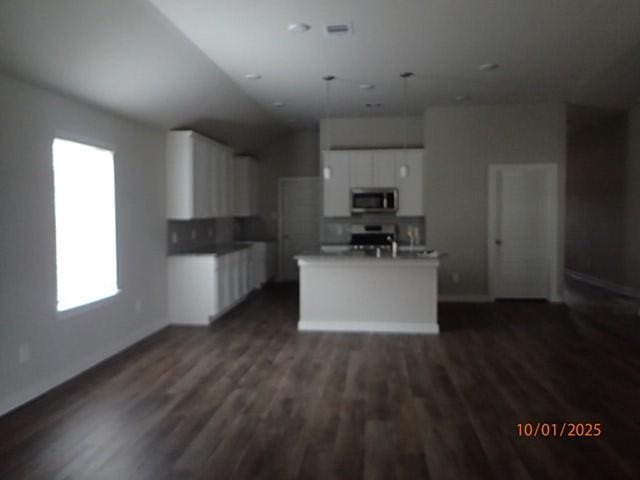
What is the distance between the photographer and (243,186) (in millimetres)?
8547

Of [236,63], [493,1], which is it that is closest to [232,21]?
[236,63]

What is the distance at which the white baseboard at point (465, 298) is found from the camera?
7.30m

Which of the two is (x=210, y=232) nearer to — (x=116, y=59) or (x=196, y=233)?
(x=196, y=233)

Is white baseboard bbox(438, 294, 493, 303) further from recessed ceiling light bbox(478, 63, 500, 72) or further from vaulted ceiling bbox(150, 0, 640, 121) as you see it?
recessed ceiling light bbox(478, 63, 500, 72)

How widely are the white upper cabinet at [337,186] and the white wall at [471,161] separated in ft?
4.10

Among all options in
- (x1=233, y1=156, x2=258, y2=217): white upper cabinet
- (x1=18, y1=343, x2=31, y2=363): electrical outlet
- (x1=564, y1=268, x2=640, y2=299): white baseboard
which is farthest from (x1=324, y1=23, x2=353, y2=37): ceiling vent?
(x1=564, y1=268, x2=640, y2=299): white baseboard

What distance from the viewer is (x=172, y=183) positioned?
5969mm

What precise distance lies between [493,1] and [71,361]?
14.1ft

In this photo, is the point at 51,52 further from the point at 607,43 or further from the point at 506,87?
the point at 506,87

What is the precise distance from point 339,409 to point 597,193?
7.57 metres

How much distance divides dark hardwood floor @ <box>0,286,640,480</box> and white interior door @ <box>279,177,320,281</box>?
13.3 feet

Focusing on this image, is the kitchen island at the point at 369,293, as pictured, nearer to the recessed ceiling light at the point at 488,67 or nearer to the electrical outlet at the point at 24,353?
the recessed ceiling light at the point at 488,67

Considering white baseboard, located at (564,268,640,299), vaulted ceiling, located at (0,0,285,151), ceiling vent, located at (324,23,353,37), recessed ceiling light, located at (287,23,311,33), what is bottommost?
white baseboard, located at (564,268,640,299)

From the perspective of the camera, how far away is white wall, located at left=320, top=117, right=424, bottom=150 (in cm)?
791
